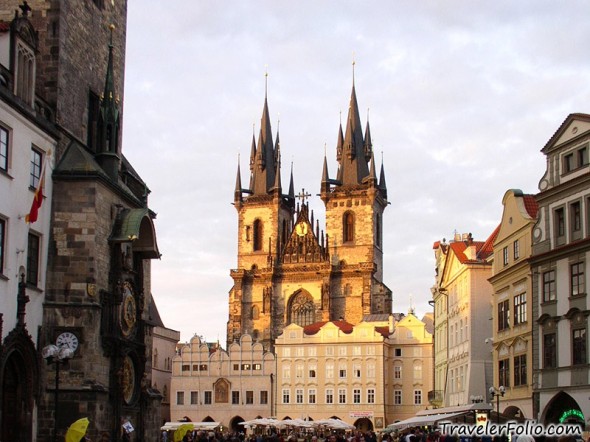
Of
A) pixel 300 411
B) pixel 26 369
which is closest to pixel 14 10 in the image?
pixel 26 369

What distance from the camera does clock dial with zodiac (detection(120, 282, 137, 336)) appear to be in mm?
28000

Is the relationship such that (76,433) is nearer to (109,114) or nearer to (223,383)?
(109,114)

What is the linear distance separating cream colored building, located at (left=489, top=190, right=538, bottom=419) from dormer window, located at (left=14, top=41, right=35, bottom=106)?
19.3 meters

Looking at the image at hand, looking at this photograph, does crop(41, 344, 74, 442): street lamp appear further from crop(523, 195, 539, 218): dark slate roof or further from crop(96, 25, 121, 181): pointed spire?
crop(523, 195, 539, 218): dark slate roof

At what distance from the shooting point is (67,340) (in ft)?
84.0

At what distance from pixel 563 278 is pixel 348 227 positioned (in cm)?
7125

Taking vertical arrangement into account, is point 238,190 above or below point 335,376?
above

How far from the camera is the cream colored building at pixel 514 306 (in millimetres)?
37688

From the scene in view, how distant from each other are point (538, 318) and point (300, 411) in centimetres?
5442

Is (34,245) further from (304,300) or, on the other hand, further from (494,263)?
(304,300)

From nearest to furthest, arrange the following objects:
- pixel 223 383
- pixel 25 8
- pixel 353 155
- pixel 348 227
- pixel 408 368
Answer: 1. pixel 25 8
2. pixel 408 368
3. pixel 223 383
4. pixel 348 227
5. pixel 353 155

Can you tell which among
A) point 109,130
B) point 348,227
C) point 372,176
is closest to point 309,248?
point 348,227

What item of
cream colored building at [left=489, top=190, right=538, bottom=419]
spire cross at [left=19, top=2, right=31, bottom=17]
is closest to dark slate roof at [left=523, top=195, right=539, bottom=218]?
cream colored building at [left=489, top=190, right=538, bottom=419]

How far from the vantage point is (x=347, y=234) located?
105m
